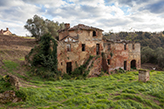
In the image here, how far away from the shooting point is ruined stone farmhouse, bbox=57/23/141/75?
15479 mm

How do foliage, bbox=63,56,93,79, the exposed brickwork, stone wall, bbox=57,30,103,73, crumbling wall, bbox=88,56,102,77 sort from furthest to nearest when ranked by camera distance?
crumbling wall, bbox=88,56,102,77, foliage, bbox=63,56,93,79, stone wall, bbox=57,30,103,73, the exposed brickwork

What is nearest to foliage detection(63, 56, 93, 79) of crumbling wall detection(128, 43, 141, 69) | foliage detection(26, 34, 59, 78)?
foliage detection(26, 34, 59, 78)

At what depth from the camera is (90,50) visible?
17922mm

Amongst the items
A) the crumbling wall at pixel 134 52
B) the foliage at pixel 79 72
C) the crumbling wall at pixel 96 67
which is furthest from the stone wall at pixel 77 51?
the crumbling wall at pixel 134 52

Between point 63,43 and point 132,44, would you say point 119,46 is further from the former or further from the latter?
point 63,43

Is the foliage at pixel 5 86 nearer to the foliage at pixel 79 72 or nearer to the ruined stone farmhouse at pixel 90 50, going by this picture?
the ruined stone farmhouse at pixel 90 50

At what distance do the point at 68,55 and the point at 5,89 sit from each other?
8.75m

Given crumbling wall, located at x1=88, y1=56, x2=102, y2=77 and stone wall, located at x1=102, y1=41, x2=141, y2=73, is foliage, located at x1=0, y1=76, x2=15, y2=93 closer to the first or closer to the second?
crumbling wall, located at x1=88, y1=56, x2=102, y2=77

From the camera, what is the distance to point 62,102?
838cm

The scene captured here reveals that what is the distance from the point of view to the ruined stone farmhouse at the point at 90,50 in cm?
1548

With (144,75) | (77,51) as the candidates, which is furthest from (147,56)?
(77,51)

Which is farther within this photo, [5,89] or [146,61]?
[146,61]

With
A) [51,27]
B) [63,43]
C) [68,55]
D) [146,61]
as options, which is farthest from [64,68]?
[146,61]


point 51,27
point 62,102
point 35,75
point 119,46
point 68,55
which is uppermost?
point 51,27
